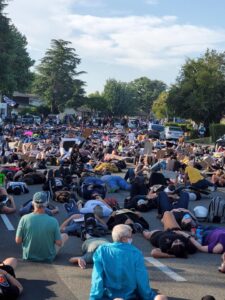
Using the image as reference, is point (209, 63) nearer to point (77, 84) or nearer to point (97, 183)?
point (77, 84)

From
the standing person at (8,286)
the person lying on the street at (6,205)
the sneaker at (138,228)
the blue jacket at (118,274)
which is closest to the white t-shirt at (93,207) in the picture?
the sneaker at (138,228)

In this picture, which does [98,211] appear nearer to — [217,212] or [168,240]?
[168,240]

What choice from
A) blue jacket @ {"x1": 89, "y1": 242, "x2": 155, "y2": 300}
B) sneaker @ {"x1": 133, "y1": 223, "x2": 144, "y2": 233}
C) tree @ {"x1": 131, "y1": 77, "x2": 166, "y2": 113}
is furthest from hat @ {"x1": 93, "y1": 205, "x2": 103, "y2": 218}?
tree @ {"x1": 131, "y1": 77, "x2": 166, "y2": 113}

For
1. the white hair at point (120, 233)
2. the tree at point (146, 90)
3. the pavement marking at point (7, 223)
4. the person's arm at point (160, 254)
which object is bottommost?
the pavement marking at point (7, 223)

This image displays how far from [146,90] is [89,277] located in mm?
151498

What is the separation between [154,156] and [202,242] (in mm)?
16921

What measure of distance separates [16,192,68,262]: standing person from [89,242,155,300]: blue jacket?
2.23 meters

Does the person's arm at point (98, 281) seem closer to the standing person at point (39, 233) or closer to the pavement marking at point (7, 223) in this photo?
the standing person at point (39, 233)

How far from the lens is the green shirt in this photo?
763cm

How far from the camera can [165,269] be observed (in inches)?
306

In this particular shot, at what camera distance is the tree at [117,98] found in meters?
109

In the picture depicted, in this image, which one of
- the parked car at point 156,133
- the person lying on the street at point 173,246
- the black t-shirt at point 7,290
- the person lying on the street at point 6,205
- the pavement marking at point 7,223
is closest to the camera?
the black t-shirt at point 7,290

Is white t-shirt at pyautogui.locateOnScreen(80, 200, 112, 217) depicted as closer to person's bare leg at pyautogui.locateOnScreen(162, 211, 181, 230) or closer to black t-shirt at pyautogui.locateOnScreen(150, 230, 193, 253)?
person's bare leg at pyautogui.locateOnScreen(162, 211, 181, 230)

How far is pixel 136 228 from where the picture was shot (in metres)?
10.2
